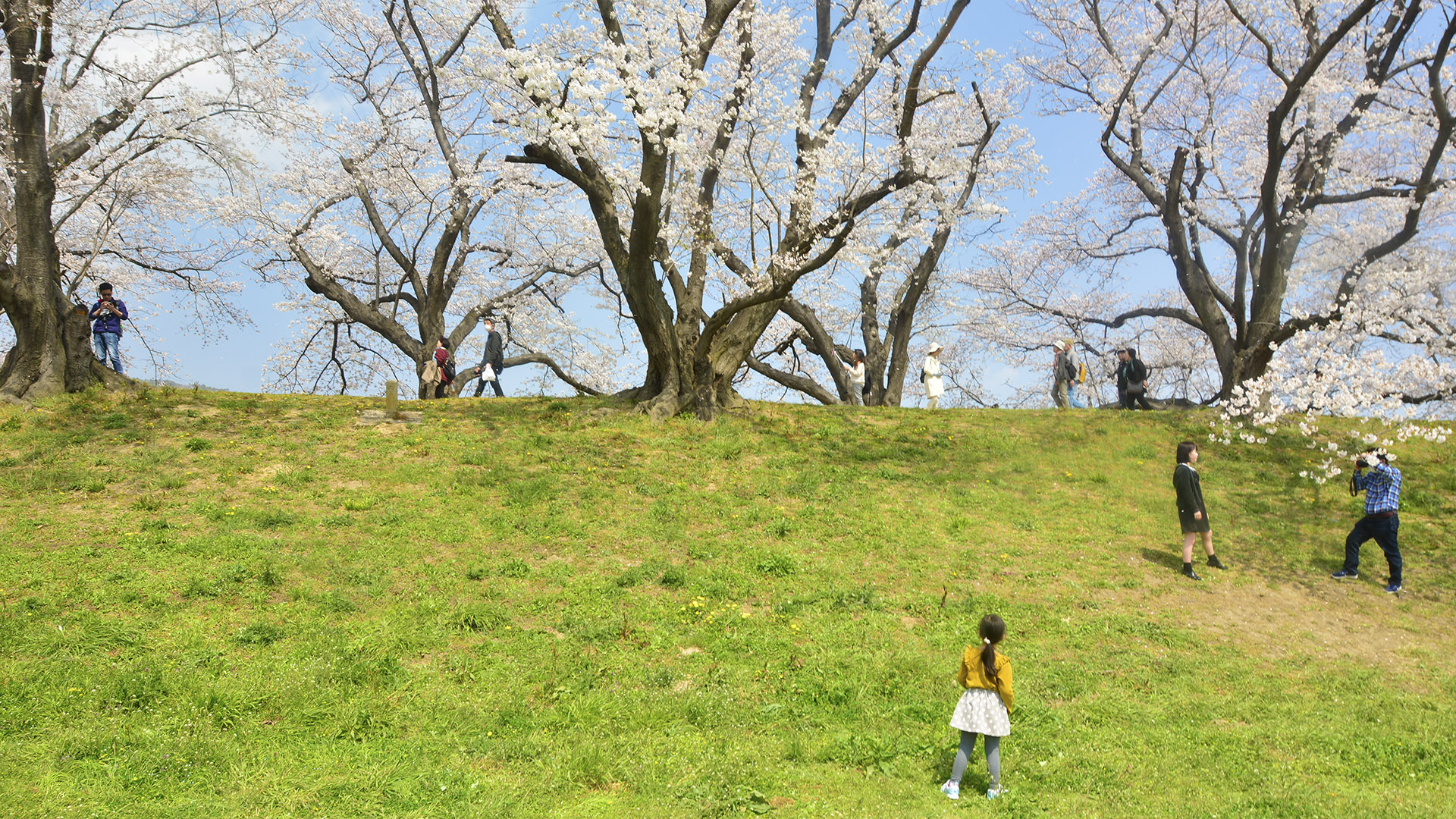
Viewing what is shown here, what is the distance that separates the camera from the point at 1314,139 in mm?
21141

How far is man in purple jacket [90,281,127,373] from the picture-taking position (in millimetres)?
18812

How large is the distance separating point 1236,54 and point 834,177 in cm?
1195

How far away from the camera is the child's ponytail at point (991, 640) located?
718 cm

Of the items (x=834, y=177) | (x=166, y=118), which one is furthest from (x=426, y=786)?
(x=166, y=118)

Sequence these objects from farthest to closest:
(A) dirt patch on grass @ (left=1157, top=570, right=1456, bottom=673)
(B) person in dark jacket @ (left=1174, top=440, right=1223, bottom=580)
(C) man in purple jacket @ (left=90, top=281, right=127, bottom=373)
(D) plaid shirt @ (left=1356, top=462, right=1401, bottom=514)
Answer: (C) man in purple jacket @ (left=90, top=281, right=127, bottom=373) < (B) person in dark jacket @ (left=1174, top=440, right=1223, bottom=580) < (D) plaid shirt @ (left=1356, top=462, right=1401, bottom=514) < (A) dirt patch on grass @ (left=1157, top=570, right=1456, bottom=673)

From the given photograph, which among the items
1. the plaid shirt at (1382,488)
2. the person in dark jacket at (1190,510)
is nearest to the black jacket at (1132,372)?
the plaid shirt at (1382,488)

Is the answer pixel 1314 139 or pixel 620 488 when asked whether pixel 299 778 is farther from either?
pixel 1314 139

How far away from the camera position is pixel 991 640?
726cm

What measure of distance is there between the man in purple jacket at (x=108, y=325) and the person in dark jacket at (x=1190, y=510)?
21231 millimetres

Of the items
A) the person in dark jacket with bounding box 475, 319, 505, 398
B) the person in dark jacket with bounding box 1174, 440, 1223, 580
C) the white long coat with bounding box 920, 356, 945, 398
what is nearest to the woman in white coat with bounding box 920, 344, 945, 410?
the white long coat with bounding box 920, 356, 945, 398

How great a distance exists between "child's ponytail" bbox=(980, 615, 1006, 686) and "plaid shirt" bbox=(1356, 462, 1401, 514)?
388 inches

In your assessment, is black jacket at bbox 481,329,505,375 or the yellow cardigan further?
black jacket at bbox 481,329,505,375

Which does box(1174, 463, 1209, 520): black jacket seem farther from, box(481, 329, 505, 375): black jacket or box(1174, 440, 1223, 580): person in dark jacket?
box(481, 329, 505, 375): black jacket

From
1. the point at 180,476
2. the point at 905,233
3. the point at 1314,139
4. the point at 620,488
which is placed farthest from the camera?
the point at 905,233
